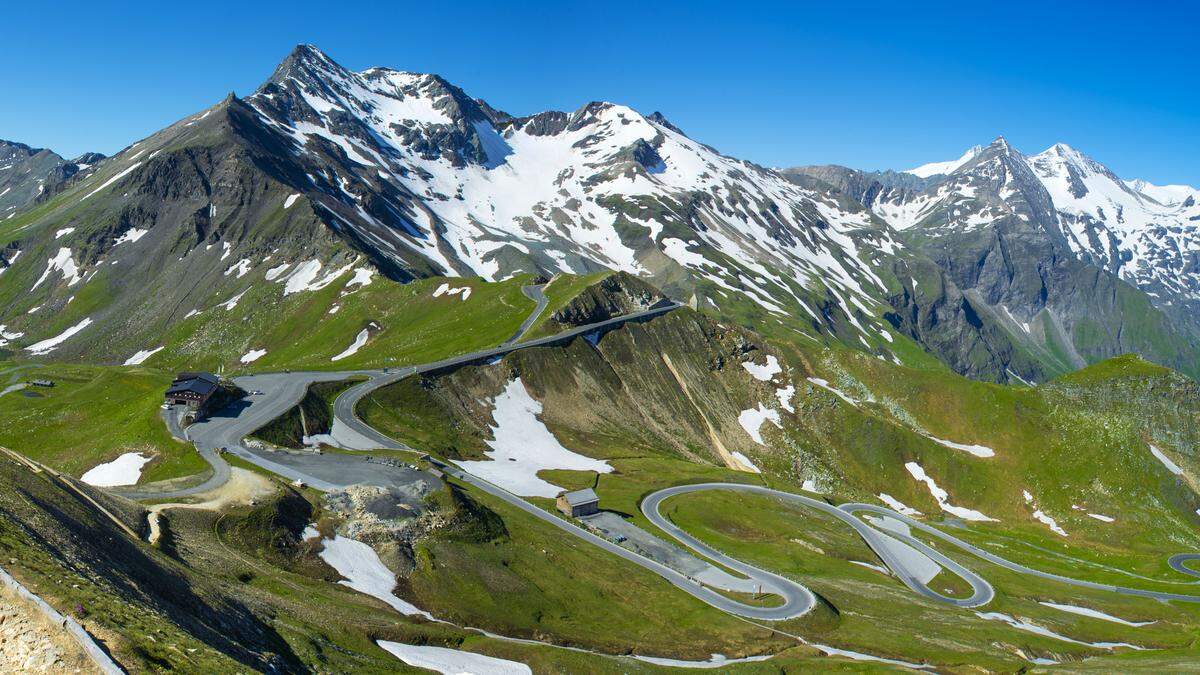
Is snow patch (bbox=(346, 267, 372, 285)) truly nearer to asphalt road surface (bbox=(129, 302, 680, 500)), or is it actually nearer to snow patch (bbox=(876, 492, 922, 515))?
asphalt road surface (bbox=(129, 302, 680, 500))

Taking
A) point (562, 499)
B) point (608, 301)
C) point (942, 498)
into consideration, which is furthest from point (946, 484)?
point (562, 499)

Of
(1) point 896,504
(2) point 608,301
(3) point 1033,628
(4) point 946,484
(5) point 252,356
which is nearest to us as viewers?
(3) point 1033,628

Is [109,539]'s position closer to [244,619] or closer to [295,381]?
[244,619]

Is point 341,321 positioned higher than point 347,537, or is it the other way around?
point 341,321

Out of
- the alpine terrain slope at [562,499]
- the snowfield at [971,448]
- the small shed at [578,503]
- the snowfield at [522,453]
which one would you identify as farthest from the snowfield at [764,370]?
the small shed at [578,503]

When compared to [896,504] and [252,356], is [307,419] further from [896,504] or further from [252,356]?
[896,504]

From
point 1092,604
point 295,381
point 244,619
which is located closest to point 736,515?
point 1092,604

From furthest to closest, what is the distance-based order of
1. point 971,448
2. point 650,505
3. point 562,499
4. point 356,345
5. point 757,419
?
point 757,419, point 971,448, point 356,345, point 650,505, point 562,499
